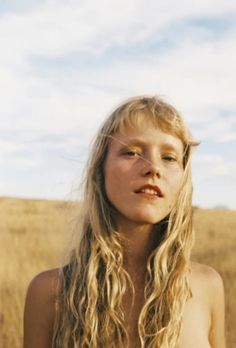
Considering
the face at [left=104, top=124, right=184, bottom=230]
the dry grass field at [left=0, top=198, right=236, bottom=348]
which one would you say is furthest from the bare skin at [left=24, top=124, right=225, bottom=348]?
the dry grass field at [left=0, top=198, right=236, bottom=348]

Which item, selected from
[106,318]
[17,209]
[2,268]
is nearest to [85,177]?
A: [106,318]

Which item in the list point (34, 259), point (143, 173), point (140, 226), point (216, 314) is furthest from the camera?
point (34, 259)

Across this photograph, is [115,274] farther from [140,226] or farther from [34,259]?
[34,259]

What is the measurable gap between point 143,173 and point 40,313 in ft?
1.60

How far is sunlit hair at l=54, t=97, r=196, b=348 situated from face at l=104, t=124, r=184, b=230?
37 millimetres

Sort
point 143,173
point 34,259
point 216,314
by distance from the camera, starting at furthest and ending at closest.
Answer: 1. point 34,259
2. point 216,314
3. point 143,173

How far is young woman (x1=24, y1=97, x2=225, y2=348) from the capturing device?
1.82 m

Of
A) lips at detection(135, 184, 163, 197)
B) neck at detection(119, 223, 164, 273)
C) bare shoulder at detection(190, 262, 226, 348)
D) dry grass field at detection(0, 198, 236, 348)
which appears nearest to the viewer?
lips at detection(135, 184, 163, 197)

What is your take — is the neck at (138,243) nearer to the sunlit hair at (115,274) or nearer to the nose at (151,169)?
the sunlit hair at (115,274)

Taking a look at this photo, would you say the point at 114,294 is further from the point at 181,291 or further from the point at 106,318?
the point at 181,291

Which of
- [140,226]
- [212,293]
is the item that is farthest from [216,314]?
[140,226]

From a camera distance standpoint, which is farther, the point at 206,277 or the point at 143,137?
the point at 206,277

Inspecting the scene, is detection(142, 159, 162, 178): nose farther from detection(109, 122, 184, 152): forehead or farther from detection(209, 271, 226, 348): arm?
detection(209, 271, 226, 348): arm

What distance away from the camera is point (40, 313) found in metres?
1.85
